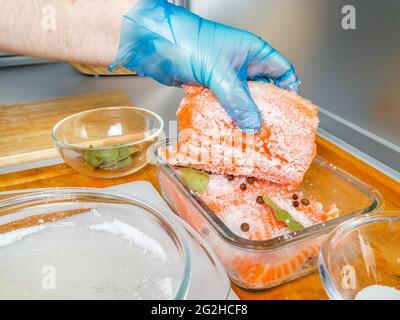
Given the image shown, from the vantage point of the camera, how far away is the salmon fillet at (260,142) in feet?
2.39

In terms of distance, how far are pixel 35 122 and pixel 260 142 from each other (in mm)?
744

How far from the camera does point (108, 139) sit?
1.04 metres

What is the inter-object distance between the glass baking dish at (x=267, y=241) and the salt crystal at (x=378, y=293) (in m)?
0.09

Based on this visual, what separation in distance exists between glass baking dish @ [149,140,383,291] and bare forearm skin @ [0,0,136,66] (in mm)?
384

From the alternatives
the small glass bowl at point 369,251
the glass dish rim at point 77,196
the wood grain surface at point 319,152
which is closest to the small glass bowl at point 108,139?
the wood grain surface at point 319,152

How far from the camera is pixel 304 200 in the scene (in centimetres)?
71

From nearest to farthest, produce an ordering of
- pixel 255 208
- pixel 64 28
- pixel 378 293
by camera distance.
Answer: pixel 378 293 < pixel 255 208 < pixel 64 28

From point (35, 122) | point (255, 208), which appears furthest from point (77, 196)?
point (35, 122)

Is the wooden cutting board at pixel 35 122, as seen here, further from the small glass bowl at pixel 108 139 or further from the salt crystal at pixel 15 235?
the salt crystal at pixel 15 235

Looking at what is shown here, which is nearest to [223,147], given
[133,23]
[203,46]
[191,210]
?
[191,210]

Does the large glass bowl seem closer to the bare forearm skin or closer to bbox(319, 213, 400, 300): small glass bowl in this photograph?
bbox(319, 213, 400, 300): small glass bowl

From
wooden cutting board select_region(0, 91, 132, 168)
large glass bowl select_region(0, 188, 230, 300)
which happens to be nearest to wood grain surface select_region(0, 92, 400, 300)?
wooden cutting board select_region(0, 91, 132, 168)

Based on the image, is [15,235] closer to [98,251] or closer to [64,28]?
[98,251]

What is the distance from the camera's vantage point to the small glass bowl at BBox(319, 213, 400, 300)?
58 centimetres
